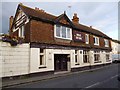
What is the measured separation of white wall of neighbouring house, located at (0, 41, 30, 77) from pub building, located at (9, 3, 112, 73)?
65 centimetres

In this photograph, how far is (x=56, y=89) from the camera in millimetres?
8953

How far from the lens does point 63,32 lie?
757 inches

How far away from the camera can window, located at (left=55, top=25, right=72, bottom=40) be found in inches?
726

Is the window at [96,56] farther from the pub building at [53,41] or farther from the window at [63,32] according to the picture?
the window at [63,32]

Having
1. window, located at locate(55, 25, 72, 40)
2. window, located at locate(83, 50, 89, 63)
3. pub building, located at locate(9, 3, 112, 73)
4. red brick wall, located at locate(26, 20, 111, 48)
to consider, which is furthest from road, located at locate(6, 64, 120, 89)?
window, located at locate(83, 50, 89, 63)

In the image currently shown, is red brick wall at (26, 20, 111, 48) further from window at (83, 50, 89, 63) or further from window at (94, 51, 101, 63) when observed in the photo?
window at (94, 51, 101, 63)

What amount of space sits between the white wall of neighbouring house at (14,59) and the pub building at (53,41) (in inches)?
25.5

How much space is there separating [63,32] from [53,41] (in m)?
2.52

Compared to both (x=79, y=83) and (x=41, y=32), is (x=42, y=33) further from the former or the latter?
(x=79, y=83)

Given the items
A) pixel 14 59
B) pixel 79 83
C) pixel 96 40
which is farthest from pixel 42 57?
pixel 96 40

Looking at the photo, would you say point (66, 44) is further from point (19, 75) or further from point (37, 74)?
point (19, 75)

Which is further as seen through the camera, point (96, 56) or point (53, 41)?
point (96, 56)

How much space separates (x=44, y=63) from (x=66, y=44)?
169 inches

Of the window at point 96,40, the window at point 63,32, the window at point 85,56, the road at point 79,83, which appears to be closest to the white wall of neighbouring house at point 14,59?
the road at point 79,83
